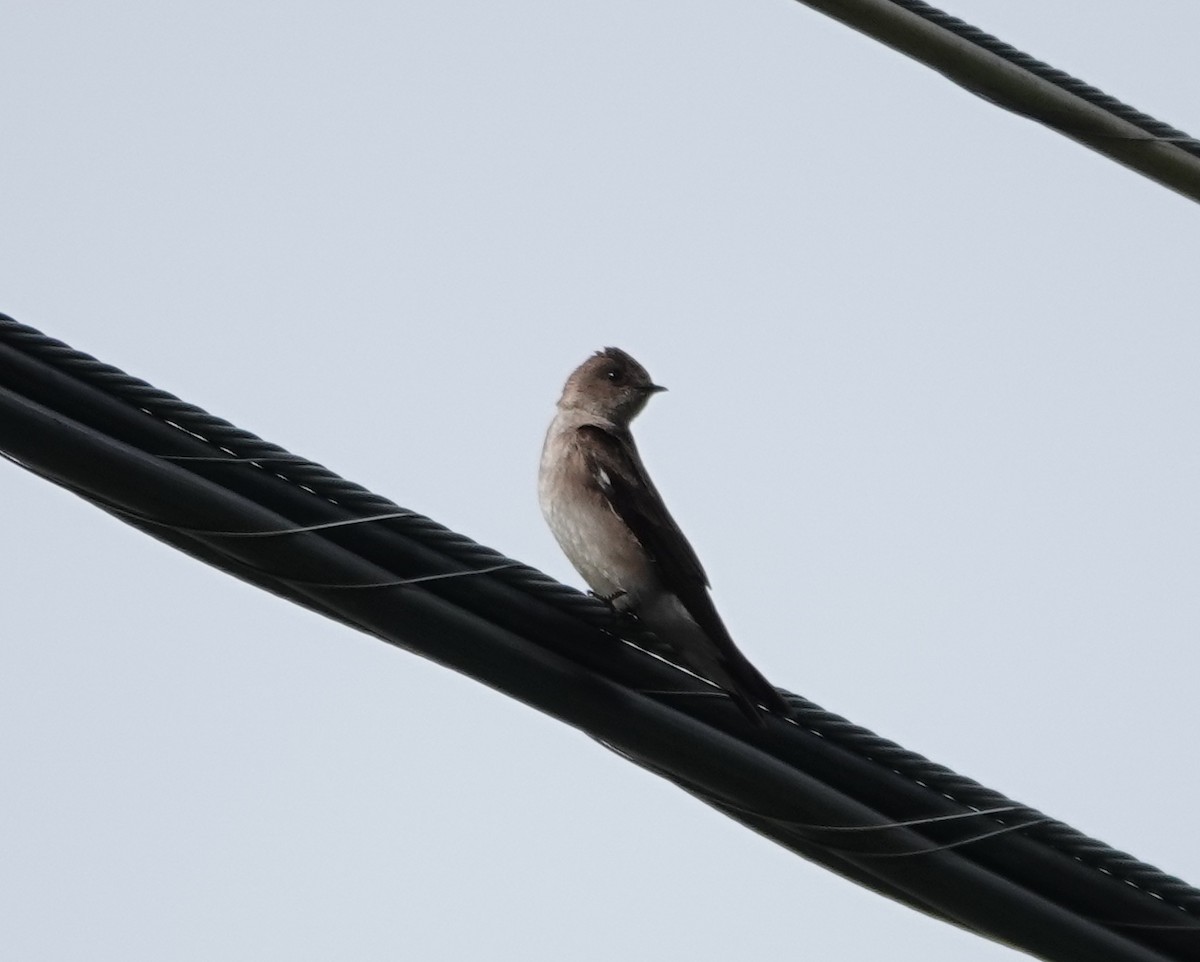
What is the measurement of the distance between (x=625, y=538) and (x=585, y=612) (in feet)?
6.20

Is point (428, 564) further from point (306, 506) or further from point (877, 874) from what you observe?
point (877, 874)

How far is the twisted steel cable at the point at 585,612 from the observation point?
12.8 feet

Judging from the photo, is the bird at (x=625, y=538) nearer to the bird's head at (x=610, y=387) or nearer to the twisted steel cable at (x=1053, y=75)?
the bird's head at (x=610, y=387)

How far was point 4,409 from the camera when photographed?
372cm

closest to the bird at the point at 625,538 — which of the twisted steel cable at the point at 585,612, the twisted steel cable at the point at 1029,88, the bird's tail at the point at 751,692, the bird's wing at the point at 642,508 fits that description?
the bird's wing at the point at 642,508

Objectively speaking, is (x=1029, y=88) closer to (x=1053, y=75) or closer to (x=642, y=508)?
Answer: (x=1053, y=75)

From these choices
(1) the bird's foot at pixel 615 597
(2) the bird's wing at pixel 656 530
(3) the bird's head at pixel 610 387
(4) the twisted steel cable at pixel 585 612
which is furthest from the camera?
(3) the bird's head at pixel 610 387

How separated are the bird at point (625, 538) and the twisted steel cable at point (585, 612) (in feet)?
2.03

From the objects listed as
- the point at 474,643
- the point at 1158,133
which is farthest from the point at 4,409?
the point at 1158,133

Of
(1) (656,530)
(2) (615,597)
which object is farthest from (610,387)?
(2) (615,597)

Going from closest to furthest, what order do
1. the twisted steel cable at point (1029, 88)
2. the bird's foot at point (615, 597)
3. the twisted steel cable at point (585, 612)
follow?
the twisted steel cable at point (585, 612) → the twisted steel cable at point (1029, 88) → the bird's foot at point (615, 597)

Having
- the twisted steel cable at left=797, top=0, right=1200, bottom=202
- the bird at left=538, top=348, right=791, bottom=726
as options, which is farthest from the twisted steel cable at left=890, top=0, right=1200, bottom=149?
the bird at left=538, top=348, right=791, bottom=726

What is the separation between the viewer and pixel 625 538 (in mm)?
6070

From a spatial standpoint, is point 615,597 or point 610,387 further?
point 610,387
